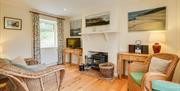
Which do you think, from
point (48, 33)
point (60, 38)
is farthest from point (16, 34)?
point (60, 38)

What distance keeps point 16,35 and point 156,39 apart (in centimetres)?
418

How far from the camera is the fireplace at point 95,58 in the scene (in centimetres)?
430

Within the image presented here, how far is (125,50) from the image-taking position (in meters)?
3.89

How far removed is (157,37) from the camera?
3.29 meters

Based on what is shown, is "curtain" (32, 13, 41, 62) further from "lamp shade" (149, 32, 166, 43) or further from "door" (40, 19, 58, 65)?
"lamp shade" (149, 32, 166, 43)

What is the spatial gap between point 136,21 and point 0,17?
3.93 metres

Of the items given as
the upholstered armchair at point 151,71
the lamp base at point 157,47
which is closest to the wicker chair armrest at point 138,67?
the upholstered armchair at point 151,71

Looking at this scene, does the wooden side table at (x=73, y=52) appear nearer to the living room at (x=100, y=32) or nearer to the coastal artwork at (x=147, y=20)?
the living room at (x=100, y=32)

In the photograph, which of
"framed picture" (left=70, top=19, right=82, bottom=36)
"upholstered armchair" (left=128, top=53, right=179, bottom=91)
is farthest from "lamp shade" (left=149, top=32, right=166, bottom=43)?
"framed picture" (left=70, top=19, right=82, bottom=36)

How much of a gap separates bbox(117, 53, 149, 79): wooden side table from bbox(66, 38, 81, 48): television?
2210 millimetres

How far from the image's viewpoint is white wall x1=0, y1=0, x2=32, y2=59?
378 cm

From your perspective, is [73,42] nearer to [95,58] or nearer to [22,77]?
[95,58]

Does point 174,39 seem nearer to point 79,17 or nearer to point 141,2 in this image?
point 141,2

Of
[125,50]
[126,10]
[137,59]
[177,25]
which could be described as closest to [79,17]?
[126,10]
